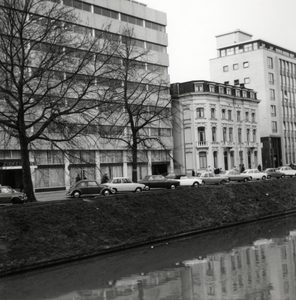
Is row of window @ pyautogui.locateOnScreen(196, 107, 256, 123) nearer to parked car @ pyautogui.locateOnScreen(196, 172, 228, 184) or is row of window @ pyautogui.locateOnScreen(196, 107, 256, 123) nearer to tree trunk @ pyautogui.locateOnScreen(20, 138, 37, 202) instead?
parked car @ pyautogui.locateOnScreen(196, 172, 228, 184)

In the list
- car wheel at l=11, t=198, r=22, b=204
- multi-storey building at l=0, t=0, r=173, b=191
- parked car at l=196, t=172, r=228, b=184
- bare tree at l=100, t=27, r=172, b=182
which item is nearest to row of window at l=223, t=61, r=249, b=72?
multi-storey building at l=0, t=0, r=173, b=191

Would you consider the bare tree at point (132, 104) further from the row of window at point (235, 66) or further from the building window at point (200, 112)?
the row of window at point (235, 66)

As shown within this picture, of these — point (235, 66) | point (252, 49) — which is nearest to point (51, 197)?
point (235, 66)

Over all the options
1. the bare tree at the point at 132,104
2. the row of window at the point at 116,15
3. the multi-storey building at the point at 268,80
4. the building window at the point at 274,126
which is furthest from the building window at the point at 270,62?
the bare tree at the point at 132,104

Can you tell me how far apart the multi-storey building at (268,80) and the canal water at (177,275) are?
244 ft

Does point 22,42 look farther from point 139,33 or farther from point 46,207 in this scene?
point 139,33

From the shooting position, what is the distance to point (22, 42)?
23484 mm

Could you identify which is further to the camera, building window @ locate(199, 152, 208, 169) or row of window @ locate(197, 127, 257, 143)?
row of window @ locate(197, 127, 257, 143)

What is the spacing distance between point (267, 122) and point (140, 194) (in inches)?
2790

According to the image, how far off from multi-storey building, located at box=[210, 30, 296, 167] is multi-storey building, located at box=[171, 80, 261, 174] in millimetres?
13269

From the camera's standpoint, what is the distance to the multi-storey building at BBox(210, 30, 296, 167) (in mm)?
94375

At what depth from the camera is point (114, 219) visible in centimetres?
2480

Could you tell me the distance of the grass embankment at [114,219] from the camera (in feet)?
65.2

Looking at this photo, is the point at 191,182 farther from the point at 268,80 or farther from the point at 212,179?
the point at 268,80
